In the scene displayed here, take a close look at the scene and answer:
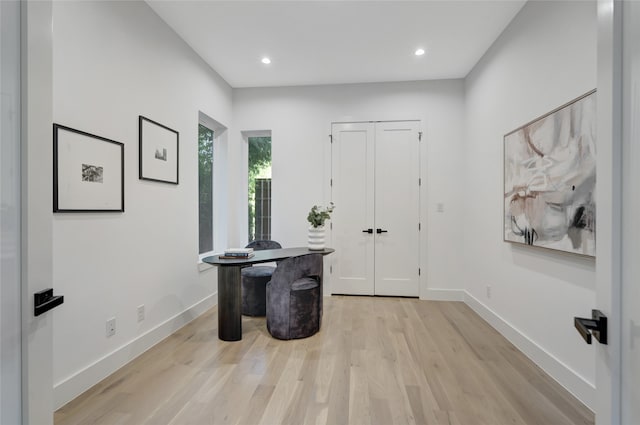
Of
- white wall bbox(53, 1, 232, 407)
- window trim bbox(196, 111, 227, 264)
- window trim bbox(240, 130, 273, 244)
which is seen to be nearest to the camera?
white wall bbox(53, 1, 232, 407)

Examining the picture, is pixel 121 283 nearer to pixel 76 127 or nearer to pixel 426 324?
pixel 76 127

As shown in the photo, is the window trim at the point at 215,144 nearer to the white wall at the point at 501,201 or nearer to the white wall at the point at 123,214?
the white wall at the point at 123,214

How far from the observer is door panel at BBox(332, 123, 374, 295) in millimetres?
4180

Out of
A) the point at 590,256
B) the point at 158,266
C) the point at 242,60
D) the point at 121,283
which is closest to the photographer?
the point at 590,256

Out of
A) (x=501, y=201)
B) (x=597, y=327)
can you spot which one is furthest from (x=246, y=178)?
(x=597, y=327)

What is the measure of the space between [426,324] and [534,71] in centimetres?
257

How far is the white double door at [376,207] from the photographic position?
4109mm

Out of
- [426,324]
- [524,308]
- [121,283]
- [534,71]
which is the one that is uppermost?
[534,71]

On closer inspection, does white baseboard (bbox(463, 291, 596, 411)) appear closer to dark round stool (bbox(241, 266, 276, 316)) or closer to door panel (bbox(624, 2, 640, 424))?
door panel (bbox(624, 2, 640, 424))

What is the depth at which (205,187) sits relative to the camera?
383 cm

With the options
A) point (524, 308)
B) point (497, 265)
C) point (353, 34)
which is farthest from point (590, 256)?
point (353, 34)

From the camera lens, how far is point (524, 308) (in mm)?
2541

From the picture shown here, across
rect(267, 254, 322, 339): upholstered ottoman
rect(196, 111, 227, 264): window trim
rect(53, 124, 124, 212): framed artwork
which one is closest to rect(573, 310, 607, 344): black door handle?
rect(267, 254, 322, 339): upholstered ottoman

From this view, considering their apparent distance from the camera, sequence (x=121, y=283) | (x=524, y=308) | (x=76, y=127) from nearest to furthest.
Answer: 1. (x=76, y=127)
2. (x=121, y=283)
3. (x=524, y=308)
